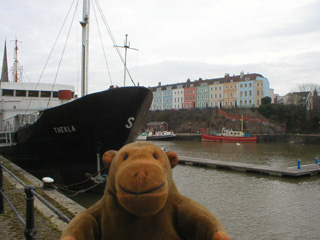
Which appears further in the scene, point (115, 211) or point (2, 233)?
point (2, 233)

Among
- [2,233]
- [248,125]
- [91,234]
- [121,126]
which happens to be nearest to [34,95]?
[121,126]

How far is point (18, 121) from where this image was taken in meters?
14.7

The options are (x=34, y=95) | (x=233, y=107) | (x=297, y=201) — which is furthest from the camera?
(x=233, y=107)

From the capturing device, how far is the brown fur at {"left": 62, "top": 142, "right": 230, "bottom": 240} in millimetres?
1882

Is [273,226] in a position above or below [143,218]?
below

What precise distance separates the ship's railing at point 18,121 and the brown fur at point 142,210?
10.9 m

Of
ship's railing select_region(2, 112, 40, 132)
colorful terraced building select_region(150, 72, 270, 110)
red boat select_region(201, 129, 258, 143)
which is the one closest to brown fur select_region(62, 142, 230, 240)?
ship's railing select_region(2, 112, 40, 132)

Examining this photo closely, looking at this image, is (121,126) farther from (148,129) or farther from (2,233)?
(148,129)

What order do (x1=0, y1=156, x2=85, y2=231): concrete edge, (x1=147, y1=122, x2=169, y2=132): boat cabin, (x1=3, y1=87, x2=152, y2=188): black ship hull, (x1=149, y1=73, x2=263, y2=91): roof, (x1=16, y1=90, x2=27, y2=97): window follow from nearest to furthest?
(x1=0, y1=156, x2=85, y2=231): concrete edge, (x1=3, y1=87, x2=152, y2=188): black ship hull, (x1=16, y1=90, x2=27, y2=97): window, (x1=147, y1=122, x2=169, y2=132): boat cabin, (x1=149, y1=73, x2=263, y2=91): roof

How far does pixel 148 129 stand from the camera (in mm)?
69875

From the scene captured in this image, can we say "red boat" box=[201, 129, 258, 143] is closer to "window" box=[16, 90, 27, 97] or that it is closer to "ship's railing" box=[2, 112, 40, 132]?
"window" box=[16, 90, 27, 97]

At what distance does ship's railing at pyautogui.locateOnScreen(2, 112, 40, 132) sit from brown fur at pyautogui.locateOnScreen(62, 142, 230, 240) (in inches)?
427

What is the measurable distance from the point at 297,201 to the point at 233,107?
2164 inches

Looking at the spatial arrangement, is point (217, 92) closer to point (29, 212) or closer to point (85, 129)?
point (85, 129)
